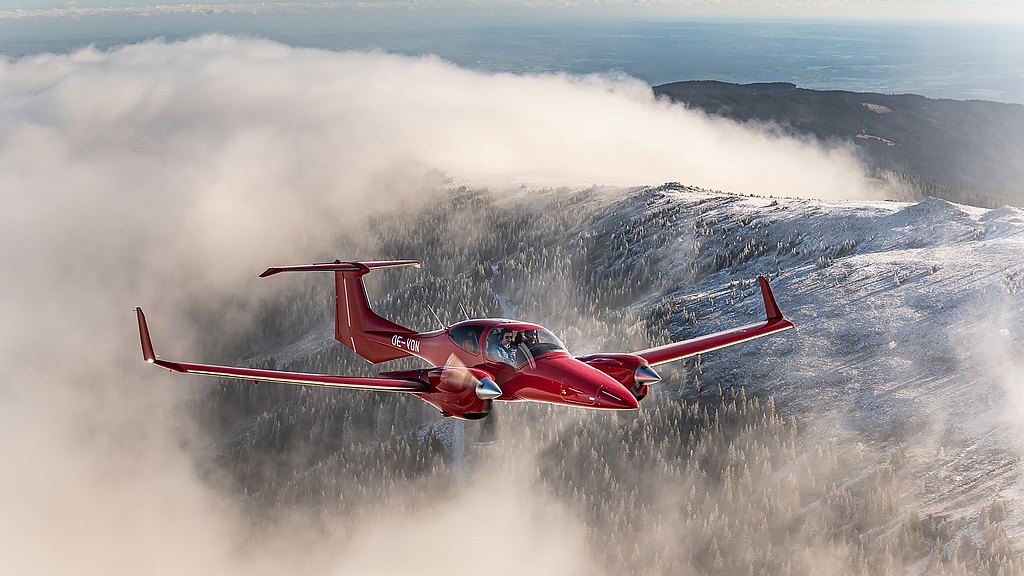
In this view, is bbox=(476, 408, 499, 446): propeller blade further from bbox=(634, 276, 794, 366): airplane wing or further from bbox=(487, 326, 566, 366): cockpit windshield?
bbox=(634, 276, 794, 366): airplane wing

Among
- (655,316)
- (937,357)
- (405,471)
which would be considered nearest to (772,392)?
(937,357)

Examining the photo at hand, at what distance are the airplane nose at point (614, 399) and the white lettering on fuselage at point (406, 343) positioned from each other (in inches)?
669

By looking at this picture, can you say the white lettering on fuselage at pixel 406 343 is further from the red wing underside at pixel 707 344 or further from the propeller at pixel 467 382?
the red wing underside at pixel 707 344

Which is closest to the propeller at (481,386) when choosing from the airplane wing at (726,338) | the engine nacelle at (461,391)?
the engine nacelle at (461,391)

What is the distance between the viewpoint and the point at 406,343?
179 ft

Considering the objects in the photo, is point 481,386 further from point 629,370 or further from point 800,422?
point 800,422

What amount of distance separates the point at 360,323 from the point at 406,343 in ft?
27.4

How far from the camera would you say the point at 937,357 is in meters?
99.2

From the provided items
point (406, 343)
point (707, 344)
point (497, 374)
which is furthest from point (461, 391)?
point (707, 344)

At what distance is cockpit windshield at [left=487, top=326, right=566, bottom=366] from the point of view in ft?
136

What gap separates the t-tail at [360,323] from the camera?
58.0 metres

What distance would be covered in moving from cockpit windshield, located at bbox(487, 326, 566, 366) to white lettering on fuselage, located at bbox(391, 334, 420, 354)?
416 inches

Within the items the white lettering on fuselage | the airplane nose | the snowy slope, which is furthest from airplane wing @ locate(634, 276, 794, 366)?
the snowy slope

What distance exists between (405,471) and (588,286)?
60.7m
